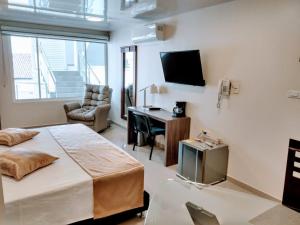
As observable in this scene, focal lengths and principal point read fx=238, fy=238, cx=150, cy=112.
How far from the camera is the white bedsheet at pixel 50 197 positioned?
1690 mm

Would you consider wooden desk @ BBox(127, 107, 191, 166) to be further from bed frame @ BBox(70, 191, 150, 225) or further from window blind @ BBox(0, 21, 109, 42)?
window blind @ BBox(0, 21, 109, 42)

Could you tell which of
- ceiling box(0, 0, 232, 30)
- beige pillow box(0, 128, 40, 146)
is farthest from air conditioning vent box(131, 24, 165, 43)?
beige pillow box(0, 128, 40, 146)

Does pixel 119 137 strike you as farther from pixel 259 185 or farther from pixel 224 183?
pixel 259 185

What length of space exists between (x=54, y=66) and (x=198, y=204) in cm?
515

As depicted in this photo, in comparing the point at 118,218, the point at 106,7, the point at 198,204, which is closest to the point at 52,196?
the point at 118,218

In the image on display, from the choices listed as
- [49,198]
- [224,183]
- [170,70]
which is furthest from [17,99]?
[224,183]

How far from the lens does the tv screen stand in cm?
342

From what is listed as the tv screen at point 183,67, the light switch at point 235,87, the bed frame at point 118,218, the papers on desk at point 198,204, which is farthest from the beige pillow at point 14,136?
the light switch at point 235,87

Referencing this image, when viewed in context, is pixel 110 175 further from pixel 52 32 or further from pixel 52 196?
pixel 52 32

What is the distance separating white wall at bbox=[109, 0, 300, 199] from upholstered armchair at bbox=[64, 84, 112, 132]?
2.12m

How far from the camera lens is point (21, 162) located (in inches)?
77.7

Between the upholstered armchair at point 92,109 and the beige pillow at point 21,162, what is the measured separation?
2.82 m

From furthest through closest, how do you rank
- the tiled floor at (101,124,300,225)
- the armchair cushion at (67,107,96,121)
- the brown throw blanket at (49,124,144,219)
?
the armchair cushion at (67,107,96,121), the tiled floor at (101,124,300,225), the brown throw blanket at (49,124,144,219)

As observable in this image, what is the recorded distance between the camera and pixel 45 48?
18.0 ft
